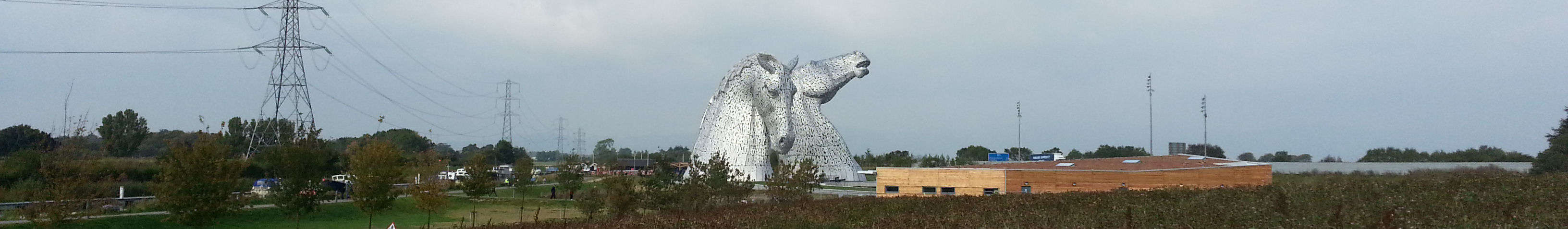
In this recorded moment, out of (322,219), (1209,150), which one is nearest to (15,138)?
(322,219)

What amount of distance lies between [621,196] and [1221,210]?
46.5 ft

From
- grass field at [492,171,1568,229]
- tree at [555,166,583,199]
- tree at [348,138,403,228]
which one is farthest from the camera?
tree at [555,166,583,199]

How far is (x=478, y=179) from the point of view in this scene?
40594mm

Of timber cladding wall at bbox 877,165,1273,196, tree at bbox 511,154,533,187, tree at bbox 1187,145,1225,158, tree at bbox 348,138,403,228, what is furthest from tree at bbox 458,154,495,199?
tree at bbox 1187,145,1225,158

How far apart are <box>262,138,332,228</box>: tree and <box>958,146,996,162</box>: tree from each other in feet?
317

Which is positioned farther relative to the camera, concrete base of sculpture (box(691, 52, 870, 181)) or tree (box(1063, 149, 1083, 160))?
tree (box(1063, 149, 1083, 160))

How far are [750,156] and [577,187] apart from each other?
14.6 meters

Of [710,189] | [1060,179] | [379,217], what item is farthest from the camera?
[1060,179]

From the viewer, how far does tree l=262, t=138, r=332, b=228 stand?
30.2m

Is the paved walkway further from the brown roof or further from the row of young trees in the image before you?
the row of young trees

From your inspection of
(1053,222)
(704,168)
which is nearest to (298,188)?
(704,168)

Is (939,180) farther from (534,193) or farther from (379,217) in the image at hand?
(534,193)

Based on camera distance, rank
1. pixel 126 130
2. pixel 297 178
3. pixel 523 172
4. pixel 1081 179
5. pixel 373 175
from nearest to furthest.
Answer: pixel 373 175 → pixel 297 178 → pixel 1081 179 → pixel 523 172 → pixel 126 130

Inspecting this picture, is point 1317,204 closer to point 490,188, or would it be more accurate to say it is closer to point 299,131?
point 299,131
